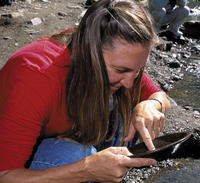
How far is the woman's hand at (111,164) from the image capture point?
4.65ft

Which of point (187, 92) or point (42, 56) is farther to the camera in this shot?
point (187, 92)

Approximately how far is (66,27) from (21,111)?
398cm

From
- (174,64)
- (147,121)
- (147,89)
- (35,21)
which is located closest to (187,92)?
(174,64)

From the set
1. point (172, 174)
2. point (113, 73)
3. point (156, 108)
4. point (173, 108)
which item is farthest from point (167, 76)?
point (113, 73)

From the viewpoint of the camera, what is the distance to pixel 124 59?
139 cm

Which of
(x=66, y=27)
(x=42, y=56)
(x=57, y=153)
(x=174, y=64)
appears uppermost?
(x=42, y=56)

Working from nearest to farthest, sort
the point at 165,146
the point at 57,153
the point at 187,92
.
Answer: the point at 165,146 < the point at 57,153 < the point at 187,92

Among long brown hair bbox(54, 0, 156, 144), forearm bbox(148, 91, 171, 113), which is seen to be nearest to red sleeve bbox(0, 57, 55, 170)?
long brown hair bbox(54, 0, 156, 144)

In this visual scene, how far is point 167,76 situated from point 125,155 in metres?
3.14

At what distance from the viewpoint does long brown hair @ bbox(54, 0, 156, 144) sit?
1372mm

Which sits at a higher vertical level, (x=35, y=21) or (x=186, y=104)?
(x=35, y=21)

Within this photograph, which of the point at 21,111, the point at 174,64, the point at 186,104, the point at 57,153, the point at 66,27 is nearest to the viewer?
the point at 21,111

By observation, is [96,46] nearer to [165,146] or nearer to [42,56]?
[42,56]

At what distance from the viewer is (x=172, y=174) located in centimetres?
247
